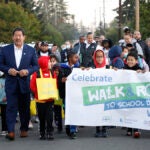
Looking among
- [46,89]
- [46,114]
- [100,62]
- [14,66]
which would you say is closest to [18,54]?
[14,66]

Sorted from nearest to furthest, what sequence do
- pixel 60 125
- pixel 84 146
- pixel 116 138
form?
1. pixel 84 146
2. pixel 116 138
3. pixel 60 125

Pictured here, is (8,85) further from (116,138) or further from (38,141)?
(116,138)

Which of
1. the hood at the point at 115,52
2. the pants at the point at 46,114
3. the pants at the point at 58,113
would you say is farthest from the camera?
the hood at the point at 115,52

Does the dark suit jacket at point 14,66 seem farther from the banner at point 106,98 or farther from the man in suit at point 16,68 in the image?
the banner at point 106,98

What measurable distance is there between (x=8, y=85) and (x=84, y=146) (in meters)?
1.90

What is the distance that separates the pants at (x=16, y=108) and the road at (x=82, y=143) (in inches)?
11.1

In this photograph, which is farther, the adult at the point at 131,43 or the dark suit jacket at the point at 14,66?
the adult at the point at 131,43

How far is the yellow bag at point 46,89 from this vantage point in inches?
379

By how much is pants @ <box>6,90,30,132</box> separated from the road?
0.28m

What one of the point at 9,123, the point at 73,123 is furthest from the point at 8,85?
the point at 73,123

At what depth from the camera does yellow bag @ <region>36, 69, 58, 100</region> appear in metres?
9.63

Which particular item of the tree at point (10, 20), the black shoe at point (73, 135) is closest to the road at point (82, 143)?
the black shoe at point (73, 135)

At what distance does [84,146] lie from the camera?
9.04 m

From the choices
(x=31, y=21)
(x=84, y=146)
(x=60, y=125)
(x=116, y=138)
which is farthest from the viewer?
(x=31, y=21)
